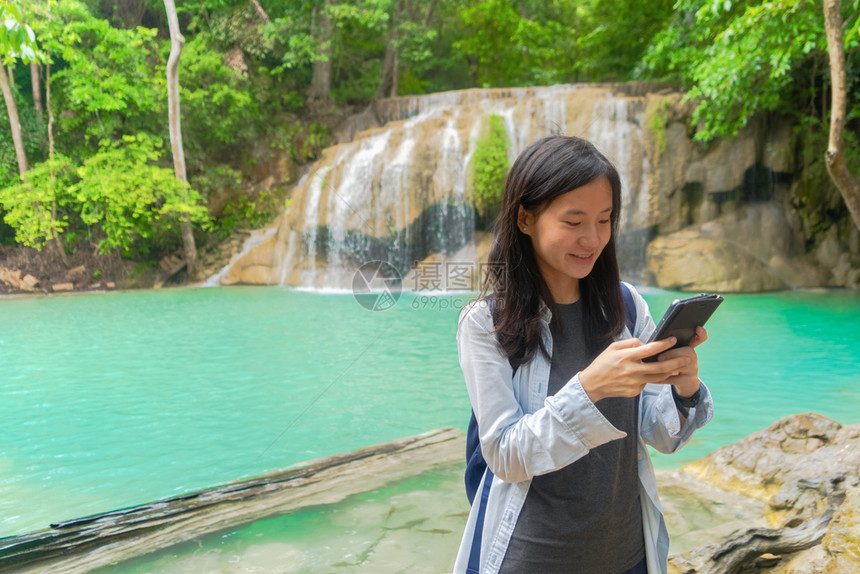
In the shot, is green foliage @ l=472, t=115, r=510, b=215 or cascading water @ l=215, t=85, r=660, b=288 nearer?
cascading water @ l=215, t=85, r=660, b=288

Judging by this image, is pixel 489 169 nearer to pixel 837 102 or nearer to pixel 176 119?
pixel 837 102

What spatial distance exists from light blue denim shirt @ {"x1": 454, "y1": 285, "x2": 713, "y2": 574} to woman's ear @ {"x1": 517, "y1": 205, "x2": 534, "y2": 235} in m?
0.17

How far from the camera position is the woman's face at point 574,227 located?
112cm

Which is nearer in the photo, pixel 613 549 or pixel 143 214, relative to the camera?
pixel 613 549

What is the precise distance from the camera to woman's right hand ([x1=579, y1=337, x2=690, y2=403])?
38.1 inches

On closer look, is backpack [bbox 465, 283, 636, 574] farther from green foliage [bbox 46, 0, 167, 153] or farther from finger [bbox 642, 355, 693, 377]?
green foliage [bbox 46, 0, 167, 153]

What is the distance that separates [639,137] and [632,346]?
37.7 ft

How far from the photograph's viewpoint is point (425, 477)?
10.6ft

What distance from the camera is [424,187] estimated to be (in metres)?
12.2

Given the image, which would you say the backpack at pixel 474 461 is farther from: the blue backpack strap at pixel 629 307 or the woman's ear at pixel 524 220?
the blue backpack strap at pixel 629 307

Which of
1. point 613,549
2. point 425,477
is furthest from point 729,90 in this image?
point 613,549

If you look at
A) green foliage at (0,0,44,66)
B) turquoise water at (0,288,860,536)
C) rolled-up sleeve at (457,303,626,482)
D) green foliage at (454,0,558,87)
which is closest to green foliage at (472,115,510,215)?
turquoise water at (0,288,860,536)

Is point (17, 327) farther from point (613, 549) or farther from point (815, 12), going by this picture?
point (815, 12)

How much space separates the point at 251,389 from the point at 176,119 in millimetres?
9949
